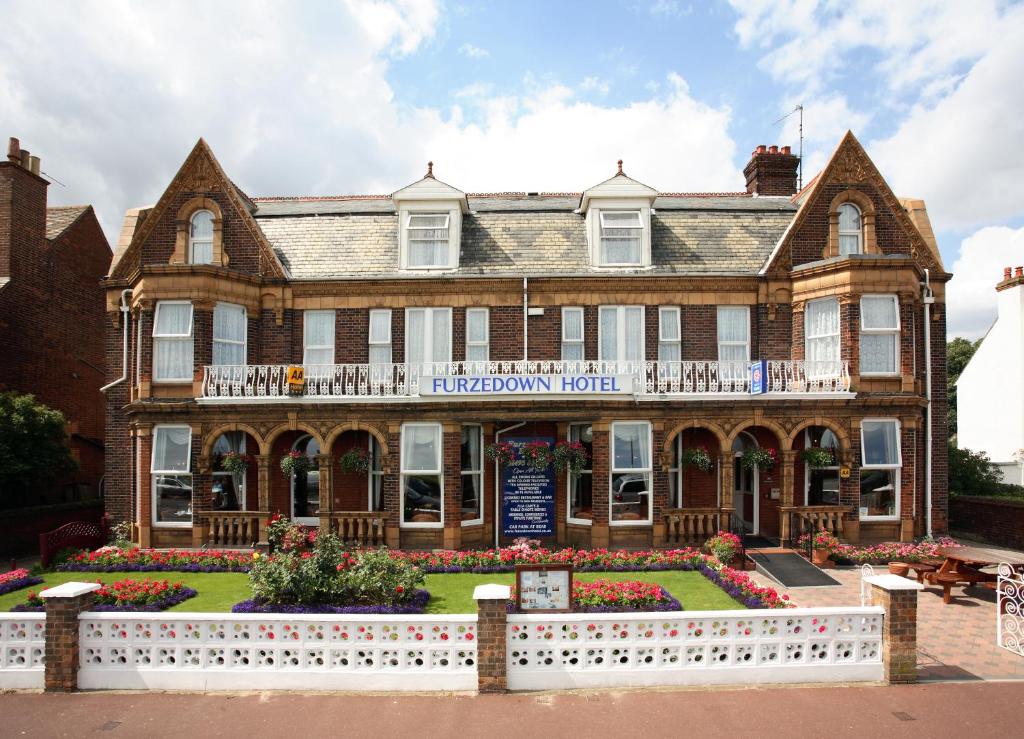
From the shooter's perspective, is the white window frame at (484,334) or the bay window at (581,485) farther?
the white window frame at (484,334)

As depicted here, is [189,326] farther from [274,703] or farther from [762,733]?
[762,733]

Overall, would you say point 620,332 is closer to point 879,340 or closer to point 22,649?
point 879,340

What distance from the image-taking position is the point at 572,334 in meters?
17.9

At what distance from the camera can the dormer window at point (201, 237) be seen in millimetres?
17984

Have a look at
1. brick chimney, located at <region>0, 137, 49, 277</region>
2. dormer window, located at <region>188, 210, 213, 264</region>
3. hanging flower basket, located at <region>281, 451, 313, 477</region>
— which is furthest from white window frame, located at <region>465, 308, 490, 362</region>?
brick chimney, located at <region>0, 137, 49, 277</region>

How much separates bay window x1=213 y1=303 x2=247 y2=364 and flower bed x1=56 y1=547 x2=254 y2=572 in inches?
198

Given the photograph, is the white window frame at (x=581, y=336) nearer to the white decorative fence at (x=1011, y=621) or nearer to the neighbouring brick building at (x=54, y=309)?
the white decorative fence at (x=1011, y=621)

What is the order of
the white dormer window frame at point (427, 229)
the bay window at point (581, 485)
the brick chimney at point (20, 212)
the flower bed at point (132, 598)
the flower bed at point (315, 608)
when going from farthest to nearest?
the brick chimney at point (20, 212)
the white dormer window frame at point (427, 229)
the bay window at point (581, 485)
the flower bed at point (132, 598)
the flower bed at point (315, 608)

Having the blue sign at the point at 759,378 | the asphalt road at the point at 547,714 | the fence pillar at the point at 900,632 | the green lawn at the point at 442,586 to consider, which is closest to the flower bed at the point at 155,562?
the green lawn at the point at 442,586

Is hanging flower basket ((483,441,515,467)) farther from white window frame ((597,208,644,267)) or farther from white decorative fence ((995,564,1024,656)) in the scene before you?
white decorative fence ((995,564,1024,656))

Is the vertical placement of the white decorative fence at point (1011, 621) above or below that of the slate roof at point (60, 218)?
below

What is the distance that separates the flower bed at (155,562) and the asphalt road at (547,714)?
622 centimetres

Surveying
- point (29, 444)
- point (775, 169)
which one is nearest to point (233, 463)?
point (29, 444)

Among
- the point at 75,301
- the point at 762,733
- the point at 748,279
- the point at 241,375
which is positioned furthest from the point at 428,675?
the point at 75,301
